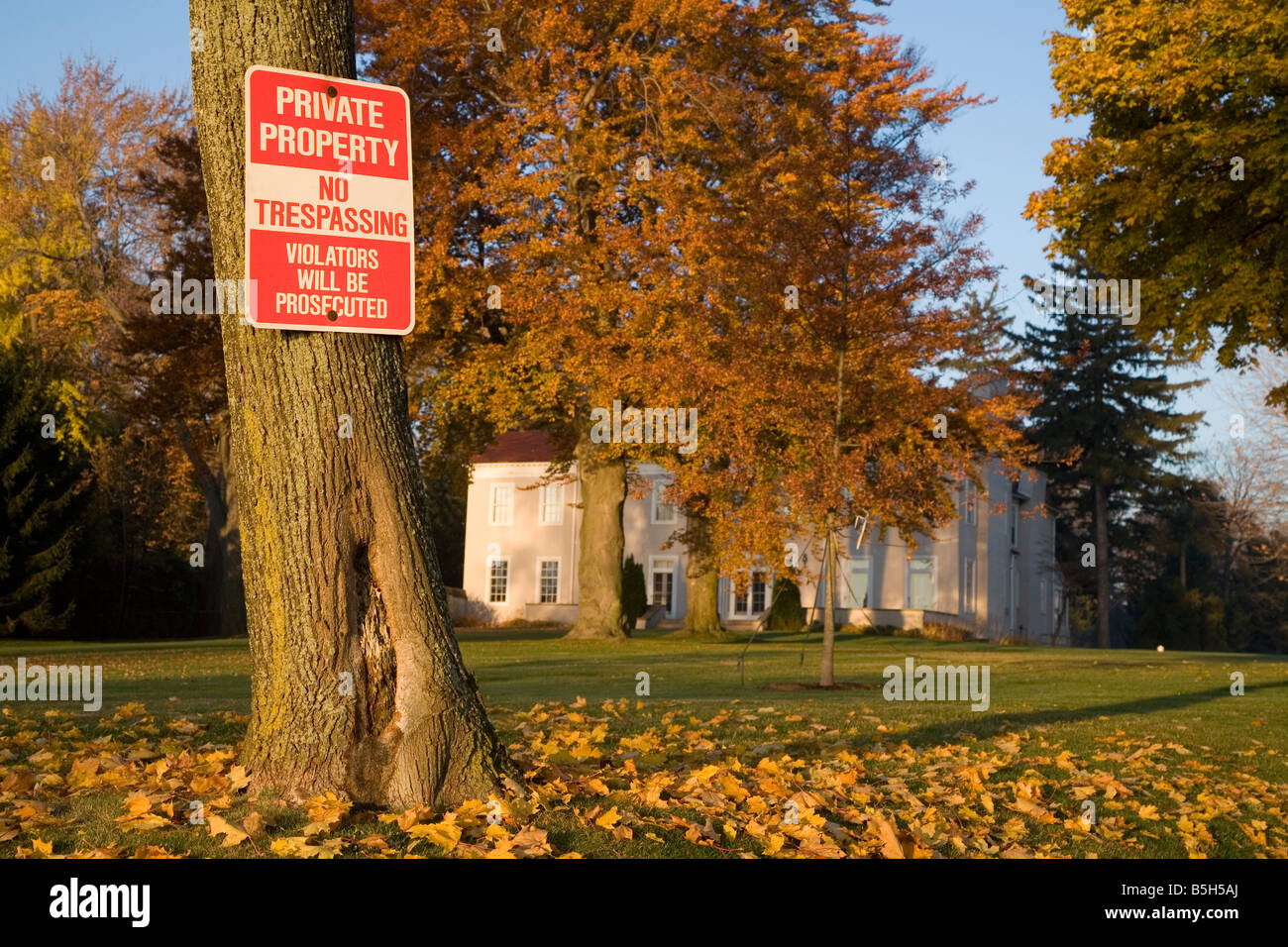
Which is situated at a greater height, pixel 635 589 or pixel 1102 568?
pixel 1102 568

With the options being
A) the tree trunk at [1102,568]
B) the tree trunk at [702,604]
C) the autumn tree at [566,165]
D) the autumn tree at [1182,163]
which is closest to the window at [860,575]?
the tree trunk at [702,604]

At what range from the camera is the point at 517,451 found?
177ft

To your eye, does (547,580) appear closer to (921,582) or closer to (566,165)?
(921,582)

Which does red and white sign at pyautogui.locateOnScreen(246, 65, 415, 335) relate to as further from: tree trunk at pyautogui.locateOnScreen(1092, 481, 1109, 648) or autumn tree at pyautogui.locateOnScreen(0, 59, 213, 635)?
tree trunk at pyautogui.locateOnScreen(1092, 481, 1109, 648)

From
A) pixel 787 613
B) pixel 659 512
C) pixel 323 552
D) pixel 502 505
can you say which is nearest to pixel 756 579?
pixel 787 613

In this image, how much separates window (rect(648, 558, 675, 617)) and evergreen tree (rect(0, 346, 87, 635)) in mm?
23233

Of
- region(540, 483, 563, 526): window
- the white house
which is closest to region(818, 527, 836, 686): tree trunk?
the white house

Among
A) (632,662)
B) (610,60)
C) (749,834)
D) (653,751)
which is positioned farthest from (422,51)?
(749,834)

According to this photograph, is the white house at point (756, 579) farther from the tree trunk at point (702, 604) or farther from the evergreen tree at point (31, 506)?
the evergreen tree at point (31, 506)

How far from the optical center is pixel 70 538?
3130 centimetres

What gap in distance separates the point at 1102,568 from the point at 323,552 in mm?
51613

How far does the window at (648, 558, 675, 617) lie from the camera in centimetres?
4966
